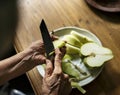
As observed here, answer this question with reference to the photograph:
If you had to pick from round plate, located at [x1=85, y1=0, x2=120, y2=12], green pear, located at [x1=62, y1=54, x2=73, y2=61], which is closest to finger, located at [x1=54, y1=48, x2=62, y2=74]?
green pear, located at [x1=62, y1=54, x2=73, y2=61]

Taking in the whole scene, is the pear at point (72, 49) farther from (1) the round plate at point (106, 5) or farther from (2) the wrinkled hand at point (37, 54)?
(1) the round plate at point (106, 5)

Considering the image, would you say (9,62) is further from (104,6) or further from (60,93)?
(104,6)

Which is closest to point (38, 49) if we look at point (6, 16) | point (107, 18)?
point (107, 18)

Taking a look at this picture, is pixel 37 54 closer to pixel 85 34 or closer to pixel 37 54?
pixel 37 54

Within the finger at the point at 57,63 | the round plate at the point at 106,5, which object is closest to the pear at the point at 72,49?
the finger at the point at 57,63

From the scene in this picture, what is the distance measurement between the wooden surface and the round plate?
2cm

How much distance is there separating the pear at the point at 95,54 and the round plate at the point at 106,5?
235 mm

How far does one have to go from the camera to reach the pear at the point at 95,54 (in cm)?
76

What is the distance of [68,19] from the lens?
0.99m

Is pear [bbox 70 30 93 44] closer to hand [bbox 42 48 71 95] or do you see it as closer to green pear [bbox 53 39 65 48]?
green pear [bbox 53 39 65 48]

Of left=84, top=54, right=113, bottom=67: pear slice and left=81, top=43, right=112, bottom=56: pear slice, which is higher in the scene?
left=81, top=43, right=112, bottom=56: pear slice

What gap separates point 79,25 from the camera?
3.14ft

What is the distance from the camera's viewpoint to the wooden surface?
77 cm

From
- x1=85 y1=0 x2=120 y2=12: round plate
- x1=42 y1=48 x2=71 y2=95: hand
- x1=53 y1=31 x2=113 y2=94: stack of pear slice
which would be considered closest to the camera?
x1=42 y1=48 x2=71 y2=95: hand
